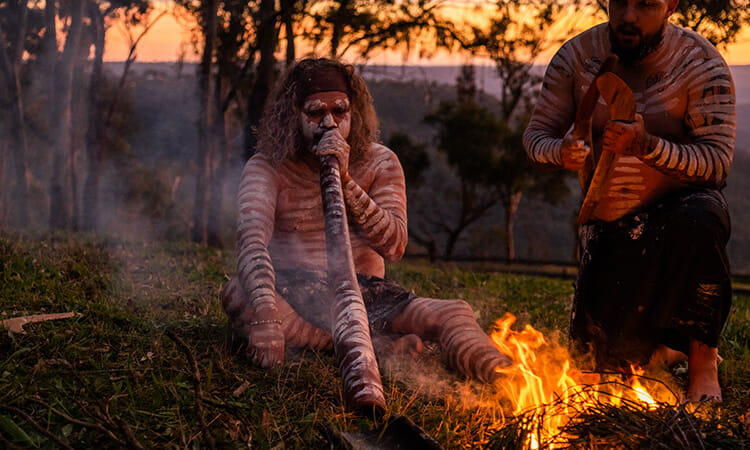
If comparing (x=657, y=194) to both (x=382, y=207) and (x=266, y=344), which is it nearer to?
(x=382, y=207)

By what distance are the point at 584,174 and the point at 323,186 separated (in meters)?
1.56

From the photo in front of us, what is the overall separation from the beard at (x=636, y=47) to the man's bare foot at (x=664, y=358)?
5.43ft

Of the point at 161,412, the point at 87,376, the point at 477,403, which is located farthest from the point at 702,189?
the point at 87,376

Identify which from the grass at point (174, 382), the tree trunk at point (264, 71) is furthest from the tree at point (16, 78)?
the grass at point (174, 382)

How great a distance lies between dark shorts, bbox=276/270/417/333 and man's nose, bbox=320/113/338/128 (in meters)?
0.98

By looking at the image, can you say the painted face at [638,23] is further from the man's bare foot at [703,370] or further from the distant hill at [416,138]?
the distant hill at [416,138]

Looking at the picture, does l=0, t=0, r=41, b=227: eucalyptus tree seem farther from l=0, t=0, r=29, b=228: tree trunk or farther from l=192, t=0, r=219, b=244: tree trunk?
l=192, t=0, r=219, b=244: tree trunk

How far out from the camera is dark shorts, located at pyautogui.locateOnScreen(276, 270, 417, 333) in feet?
15.6

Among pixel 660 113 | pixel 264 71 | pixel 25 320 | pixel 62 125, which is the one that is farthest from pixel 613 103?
pixel 62 125

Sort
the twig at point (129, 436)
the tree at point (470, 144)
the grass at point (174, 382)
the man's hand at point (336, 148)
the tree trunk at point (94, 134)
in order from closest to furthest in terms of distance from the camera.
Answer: the twig at point (129, 436) → the grass at point (174, 382) → the man's hand at point (336, 148) → the tree trunk at point (94, 134) → the tree at point (470, 144)

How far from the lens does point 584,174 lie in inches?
174

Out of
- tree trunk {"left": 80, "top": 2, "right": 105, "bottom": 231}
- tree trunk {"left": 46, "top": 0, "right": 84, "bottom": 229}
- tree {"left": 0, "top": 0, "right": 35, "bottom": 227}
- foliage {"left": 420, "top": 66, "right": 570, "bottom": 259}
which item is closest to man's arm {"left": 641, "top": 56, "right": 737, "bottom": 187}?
tree trunk {"left": 46, "top": 0, "right": 84, "bottom": 229}

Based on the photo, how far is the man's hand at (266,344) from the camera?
4346 millimetres

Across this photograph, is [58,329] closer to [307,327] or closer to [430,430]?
[307,327]
